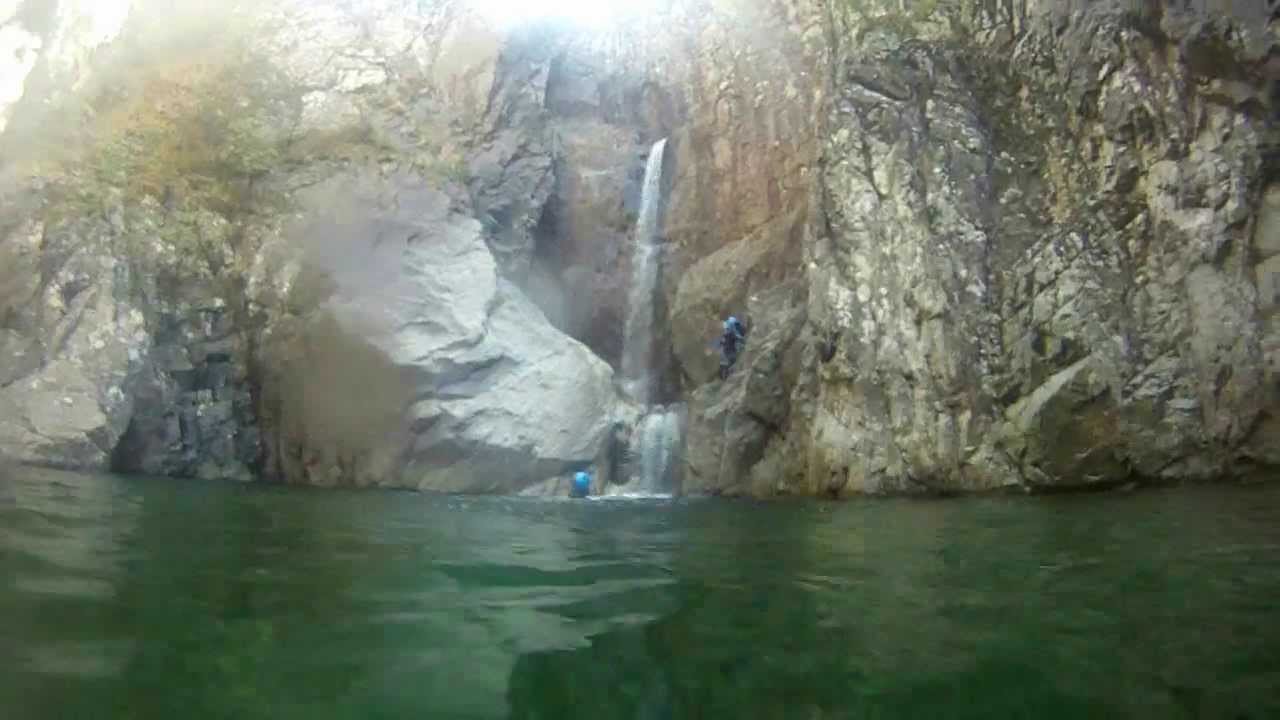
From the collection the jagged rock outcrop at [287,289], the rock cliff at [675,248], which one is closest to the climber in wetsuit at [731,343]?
the rock cliff at [675,248]

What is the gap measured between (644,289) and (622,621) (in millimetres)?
19368

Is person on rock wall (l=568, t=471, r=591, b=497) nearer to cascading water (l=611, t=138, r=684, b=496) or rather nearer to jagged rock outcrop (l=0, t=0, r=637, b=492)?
jagged rock outcrop (l=0, t=0, r=637, b=492)

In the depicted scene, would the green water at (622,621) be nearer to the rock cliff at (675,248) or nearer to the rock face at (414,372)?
the rock cliff at (675,248)

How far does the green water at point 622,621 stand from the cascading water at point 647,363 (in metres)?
→ 10.2

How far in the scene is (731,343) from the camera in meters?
22.0

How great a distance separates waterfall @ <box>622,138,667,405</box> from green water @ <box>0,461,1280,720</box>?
13661mm

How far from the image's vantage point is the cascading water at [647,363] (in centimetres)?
2062

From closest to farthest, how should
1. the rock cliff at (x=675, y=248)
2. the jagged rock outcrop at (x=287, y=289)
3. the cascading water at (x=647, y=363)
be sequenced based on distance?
the rock cliff at (x=675, y=248) < the jagged rock outcrop at (x=287, y=289) < the cascading water at (x=647, y=363)

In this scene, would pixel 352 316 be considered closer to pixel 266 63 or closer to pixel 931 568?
pixel 266 63

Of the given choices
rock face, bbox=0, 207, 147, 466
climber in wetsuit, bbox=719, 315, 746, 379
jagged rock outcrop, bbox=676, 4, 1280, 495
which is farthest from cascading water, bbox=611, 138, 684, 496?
rock face, bbox=0, 207, 147, 466

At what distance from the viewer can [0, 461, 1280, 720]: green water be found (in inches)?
169

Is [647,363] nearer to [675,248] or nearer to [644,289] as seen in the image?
[644,289]

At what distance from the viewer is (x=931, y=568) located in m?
8.09

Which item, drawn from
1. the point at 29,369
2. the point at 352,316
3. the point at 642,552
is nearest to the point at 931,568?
the point at 642,552
